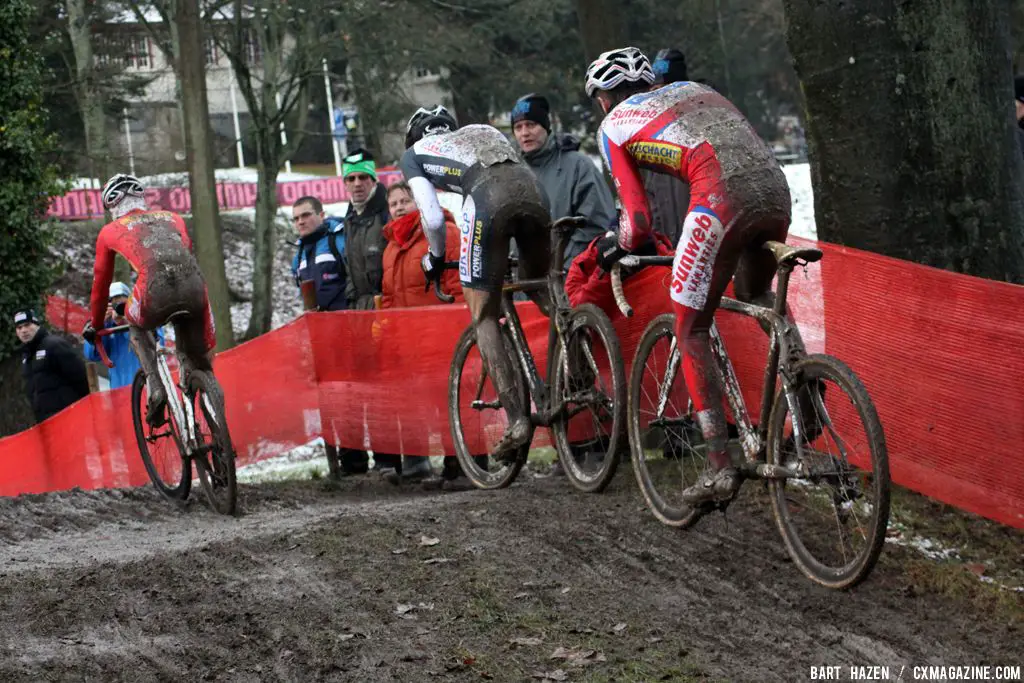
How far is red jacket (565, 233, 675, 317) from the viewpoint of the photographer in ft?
25.4

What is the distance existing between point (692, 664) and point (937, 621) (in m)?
1.27

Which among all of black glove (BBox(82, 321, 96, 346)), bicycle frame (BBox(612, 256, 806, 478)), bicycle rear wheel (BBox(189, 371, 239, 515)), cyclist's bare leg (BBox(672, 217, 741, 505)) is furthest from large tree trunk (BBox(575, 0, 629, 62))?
cyclist's bare leg (BBox(672, 217, 741, 505))

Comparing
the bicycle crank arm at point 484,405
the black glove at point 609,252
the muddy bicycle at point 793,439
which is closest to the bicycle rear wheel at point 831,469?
the muddy bicycle at point 793,439

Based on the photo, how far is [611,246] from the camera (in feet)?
22.8

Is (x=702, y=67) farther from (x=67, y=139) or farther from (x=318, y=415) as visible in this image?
(x=318, y=415)

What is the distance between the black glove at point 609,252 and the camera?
6.91 metres

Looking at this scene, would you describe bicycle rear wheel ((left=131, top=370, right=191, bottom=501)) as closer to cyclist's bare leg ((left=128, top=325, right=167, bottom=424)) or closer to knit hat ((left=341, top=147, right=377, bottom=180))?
cyclist's bare leg ((left=128, top=325, right=167, bottom=424))

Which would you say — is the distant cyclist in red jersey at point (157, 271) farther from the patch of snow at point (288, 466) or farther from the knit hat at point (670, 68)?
the patch of snow at point (288, 466)

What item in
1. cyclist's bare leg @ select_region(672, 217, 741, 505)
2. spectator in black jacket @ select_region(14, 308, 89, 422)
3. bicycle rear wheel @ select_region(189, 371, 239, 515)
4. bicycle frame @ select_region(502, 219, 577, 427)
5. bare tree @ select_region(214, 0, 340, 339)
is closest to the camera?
cyclist's bare leg @ select_region(672, 217, 741, 505)

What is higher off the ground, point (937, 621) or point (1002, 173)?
point (1002, 173)

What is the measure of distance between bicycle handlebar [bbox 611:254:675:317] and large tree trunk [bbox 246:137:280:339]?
842 inches

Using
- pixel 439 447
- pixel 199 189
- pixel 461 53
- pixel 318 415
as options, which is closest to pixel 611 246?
pixel 439 447

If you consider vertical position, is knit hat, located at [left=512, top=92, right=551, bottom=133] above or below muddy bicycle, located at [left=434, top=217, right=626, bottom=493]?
above

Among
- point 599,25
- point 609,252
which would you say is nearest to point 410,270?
point 609,252
